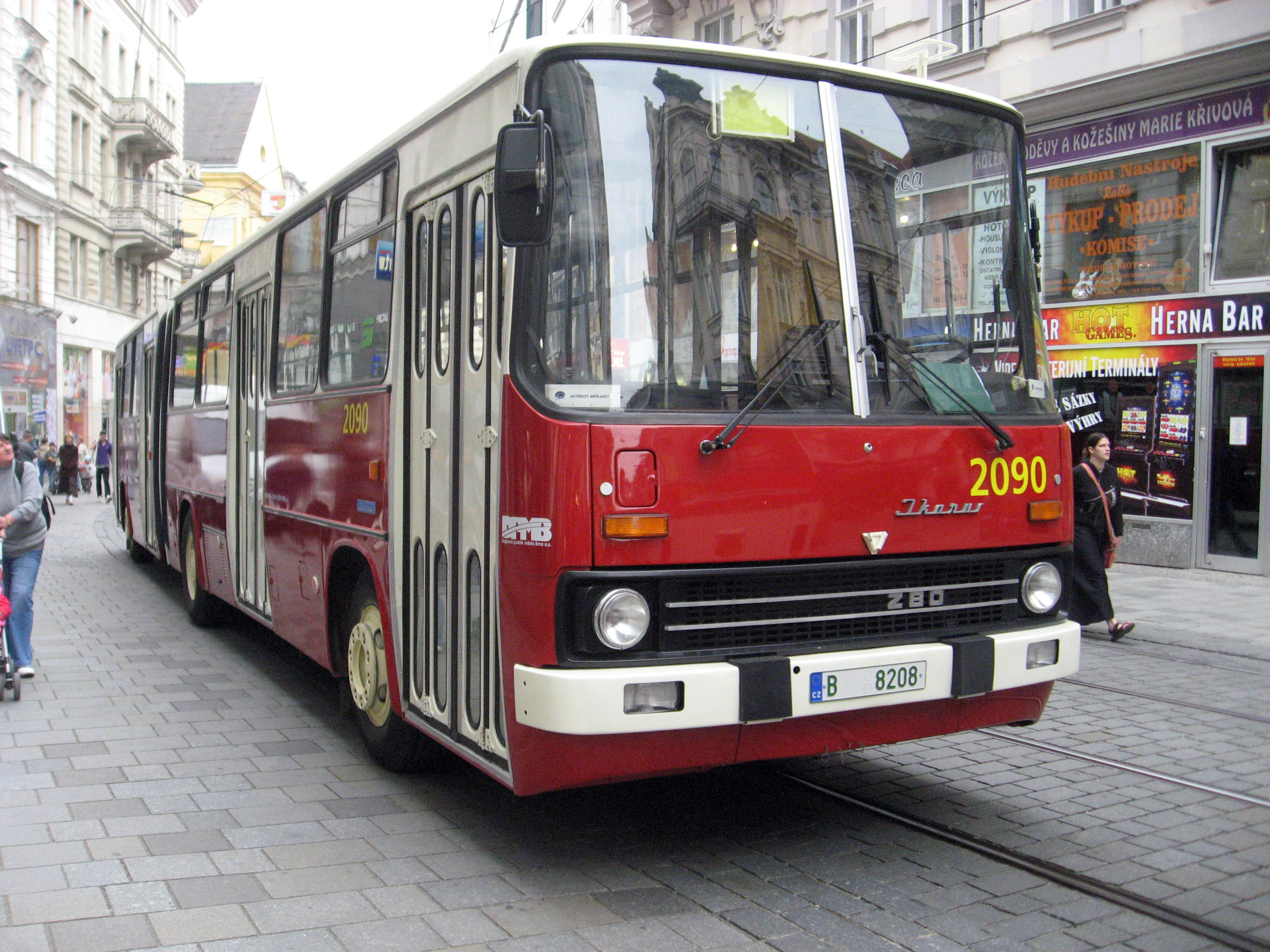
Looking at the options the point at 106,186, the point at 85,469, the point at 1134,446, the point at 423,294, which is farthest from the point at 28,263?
the point at 423,294

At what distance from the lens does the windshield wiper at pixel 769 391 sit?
436 centimetres

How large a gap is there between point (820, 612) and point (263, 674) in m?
5.46

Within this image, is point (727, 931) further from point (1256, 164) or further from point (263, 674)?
point (1256, 164)

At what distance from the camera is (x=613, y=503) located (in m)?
4.24

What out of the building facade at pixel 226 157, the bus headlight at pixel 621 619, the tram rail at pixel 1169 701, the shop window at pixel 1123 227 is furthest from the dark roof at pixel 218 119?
the bus headlight at pixel 621 619

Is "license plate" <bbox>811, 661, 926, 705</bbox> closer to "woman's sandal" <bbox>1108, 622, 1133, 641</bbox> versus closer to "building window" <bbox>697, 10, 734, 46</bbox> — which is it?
"woman's sandal" <bbox>1108, 622, 1133, 641</bbox>

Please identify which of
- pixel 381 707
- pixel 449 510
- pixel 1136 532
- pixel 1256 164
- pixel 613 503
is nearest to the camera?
pixel 613 503

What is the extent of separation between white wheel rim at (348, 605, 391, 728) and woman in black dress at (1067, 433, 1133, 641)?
6069mm

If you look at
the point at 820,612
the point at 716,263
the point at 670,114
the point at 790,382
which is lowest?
the point at 820,612

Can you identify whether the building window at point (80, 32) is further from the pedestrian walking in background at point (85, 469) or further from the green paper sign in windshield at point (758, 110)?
the green paper sign in windshield at point (758, 110)

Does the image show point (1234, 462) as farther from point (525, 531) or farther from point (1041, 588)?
point (525, 531)

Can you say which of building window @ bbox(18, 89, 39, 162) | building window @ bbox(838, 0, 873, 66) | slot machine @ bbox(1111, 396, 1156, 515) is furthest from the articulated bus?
building window @ bbox(18, 89, 39, 162)

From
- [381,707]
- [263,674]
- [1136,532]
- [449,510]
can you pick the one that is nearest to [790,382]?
[449,510]

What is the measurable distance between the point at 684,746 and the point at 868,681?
71cm
